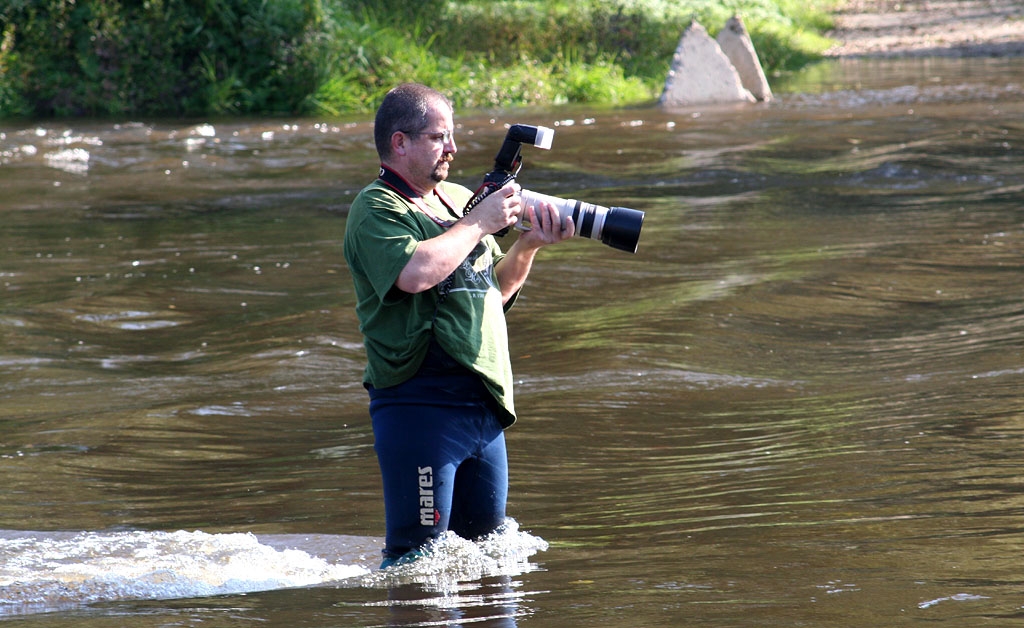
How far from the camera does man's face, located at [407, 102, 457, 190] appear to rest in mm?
3666

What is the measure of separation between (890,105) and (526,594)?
50.1 feet

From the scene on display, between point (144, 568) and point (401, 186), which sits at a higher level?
point (401, 186)

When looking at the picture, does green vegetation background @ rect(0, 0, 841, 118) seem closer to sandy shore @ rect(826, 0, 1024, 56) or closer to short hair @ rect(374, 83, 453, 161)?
sandy shore @ rect(826, 0, 1024, 56)

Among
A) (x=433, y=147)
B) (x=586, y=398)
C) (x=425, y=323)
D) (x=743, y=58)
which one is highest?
(x=433, y=147)

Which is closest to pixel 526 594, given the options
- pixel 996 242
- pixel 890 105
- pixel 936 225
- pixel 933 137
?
pixel 996 242

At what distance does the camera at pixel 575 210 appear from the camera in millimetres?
3770

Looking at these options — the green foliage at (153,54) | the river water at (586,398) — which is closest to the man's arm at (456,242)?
the river water at (586,398)

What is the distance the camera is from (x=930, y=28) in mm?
32031

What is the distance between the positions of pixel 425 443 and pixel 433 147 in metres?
0.84

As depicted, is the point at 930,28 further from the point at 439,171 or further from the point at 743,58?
the point at 439,171

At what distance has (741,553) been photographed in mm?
3986

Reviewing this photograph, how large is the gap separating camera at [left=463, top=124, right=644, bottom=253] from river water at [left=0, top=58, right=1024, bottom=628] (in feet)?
3.08

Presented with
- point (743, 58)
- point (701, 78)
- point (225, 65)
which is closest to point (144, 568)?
point (701, 78)

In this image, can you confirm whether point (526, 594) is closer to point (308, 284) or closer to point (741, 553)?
point (741, 553)
